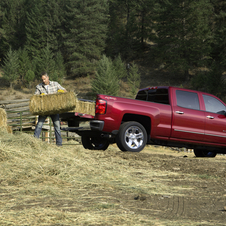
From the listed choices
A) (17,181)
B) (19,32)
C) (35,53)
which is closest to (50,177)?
(17,181)

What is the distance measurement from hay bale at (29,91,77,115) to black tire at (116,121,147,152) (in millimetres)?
1432

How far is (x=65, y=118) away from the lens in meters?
9.15

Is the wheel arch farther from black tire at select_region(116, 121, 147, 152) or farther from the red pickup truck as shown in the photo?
black tire at select_region(116, 121, 147, 152)

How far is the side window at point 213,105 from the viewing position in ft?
30.3

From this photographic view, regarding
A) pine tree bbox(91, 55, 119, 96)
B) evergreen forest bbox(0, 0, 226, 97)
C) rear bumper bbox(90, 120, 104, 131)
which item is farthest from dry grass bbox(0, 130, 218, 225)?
pine tree bbox(91, 55, 119, 96)

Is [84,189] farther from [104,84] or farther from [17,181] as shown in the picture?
[104,84]

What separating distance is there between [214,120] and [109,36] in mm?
64486

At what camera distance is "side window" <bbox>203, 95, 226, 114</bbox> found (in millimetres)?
9227

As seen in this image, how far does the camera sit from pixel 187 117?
8.59 m

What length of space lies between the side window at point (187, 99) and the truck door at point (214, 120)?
0.36m

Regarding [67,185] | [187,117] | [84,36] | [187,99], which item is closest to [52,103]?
[67,185]

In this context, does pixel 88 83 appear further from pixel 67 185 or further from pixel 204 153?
pixel 67 185

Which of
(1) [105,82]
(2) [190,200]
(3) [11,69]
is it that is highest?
(3) [11,69]

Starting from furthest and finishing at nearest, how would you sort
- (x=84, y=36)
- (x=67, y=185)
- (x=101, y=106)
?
1. (x=84, y=36)
2. (x=101, y=106)
3. (x=67, y=185)
